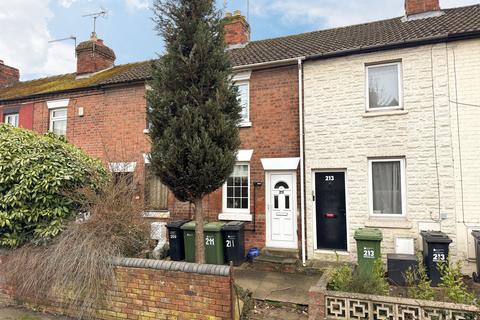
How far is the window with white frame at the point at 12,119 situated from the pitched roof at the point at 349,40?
728 mm

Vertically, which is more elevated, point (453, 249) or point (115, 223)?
point (115, 223)

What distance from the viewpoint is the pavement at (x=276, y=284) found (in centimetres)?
636

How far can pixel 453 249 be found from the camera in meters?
7.65

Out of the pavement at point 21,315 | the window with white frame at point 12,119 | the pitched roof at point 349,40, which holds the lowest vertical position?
the pavement at point 21,315

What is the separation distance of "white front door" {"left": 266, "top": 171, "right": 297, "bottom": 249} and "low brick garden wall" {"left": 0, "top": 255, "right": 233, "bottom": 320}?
4.71 m

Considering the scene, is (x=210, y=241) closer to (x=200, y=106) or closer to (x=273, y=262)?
(x=273, y=262)

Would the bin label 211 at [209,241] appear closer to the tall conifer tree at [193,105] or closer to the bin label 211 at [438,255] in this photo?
the tall conifer tree at [193,105]

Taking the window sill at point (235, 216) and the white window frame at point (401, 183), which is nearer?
the white window frame at point (401, 183)

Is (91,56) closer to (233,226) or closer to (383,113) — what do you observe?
(233,226)

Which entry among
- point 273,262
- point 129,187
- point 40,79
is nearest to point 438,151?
point 273,262

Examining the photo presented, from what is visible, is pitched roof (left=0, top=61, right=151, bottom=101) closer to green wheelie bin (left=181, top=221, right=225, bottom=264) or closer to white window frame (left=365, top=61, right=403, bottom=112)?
green wheelie bin (left=181, top=221, right=225, bottom=264)

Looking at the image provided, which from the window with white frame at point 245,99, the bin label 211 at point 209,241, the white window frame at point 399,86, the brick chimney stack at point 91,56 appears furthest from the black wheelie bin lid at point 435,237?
the brick chimney stack at point 91,56

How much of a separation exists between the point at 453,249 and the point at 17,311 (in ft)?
29.9

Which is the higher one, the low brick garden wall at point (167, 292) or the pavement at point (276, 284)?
the low brick garden wall at point (167, 292)
